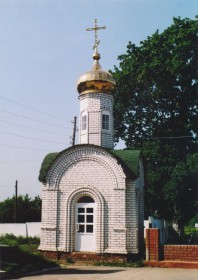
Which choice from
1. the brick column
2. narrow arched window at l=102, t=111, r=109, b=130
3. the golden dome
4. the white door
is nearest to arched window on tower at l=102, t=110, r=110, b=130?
narrow arched window at l=102, t=111, r=109, b=130

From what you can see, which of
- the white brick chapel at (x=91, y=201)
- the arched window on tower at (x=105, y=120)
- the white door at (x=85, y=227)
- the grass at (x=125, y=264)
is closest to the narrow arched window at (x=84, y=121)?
the arched window on tower at (x=105, y=120)

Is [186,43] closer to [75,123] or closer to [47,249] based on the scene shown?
[75,123]

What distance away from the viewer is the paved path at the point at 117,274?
9.75m

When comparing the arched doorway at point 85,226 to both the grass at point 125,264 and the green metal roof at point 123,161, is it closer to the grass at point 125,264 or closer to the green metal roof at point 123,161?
the grass at point 125,264

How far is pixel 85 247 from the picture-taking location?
13.6 meters

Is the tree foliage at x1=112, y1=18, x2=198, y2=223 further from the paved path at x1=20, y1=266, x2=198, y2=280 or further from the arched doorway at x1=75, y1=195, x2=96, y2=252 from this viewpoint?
the paved path at x1=20, y1=266, x2=198, y2=280

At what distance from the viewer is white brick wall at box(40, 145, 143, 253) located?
13258 mm

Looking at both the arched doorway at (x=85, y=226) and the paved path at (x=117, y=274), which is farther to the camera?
the arched doorway at (x=85, y=226)

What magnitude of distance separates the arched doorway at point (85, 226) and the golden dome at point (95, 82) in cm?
492

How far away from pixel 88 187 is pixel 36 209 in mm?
16011

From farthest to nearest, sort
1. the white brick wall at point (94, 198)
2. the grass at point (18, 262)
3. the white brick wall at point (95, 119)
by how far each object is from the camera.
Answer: the white brick wall at point (95, 119)
the white brick wall at point (94, 198)
the grass at point (18, 262)

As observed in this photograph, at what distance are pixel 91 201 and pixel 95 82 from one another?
5192 millimetres

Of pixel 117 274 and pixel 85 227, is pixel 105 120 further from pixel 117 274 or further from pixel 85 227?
pixel 117 274

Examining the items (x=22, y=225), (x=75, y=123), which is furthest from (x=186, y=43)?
(x=22, y=225)
